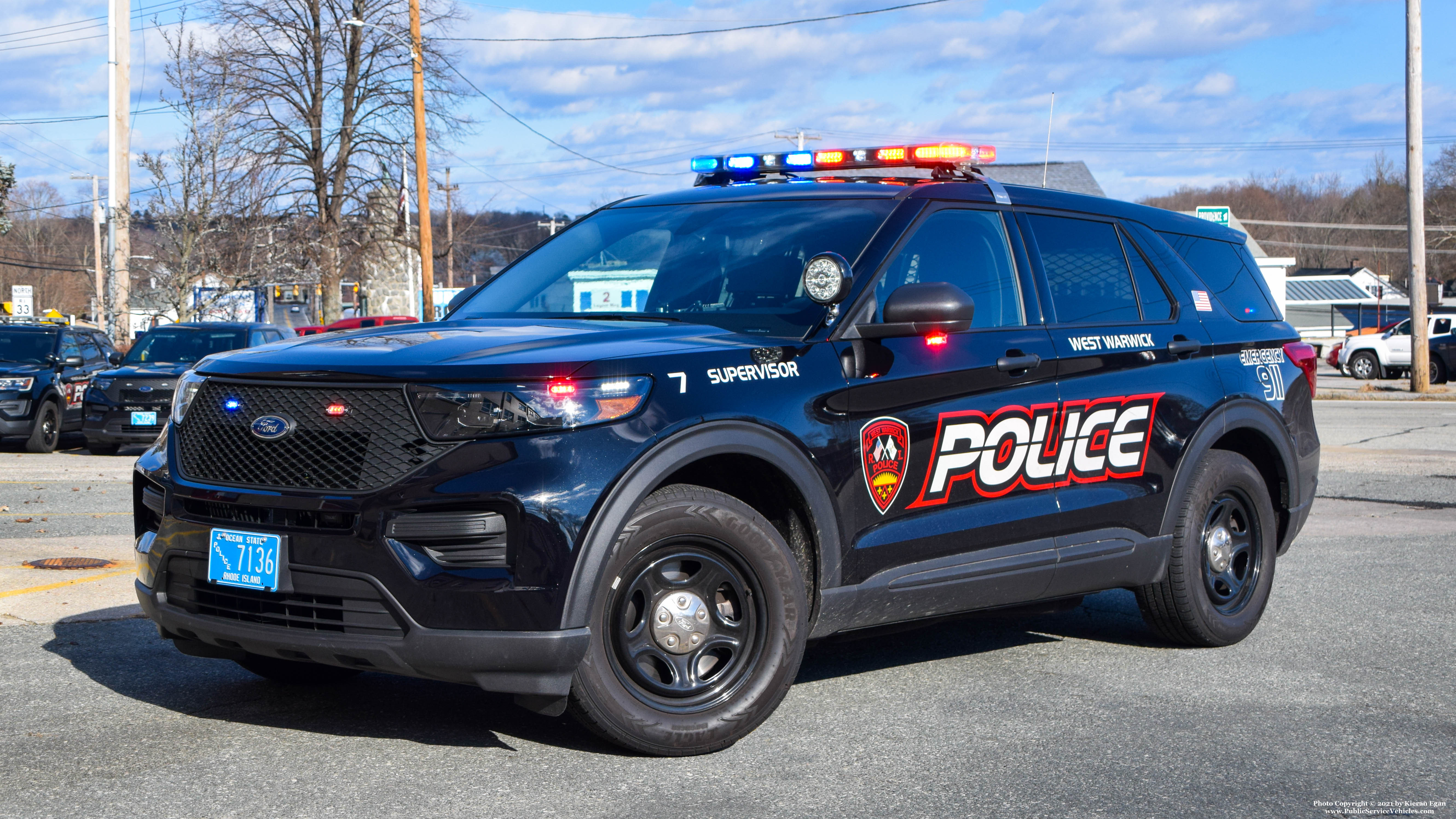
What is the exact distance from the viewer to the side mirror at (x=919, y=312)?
4.49 metres

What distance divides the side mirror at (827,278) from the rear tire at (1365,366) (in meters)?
34.5

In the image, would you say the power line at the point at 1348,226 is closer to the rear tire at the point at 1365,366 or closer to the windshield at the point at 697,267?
the rear tire at the point at 1365,366

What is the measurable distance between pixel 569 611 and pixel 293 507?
843mm

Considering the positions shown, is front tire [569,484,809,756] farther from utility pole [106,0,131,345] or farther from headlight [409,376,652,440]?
utility pole [106,0,131,345]

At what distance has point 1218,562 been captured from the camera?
6047mm

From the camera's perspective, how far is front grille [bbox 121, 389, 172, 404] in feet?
51.5

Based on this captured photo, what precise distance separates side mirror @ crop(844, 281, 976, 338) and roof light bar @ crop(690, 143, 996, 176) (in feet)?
3.02

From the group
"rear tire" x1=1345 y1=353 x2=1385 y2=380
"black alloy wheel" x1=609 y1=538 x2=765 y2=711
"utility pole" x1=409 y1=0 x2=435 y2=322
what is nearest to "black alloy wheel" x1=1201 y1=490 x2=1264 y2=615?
"black alloy wheel" x1=609 y1=538 x2=765 y2=711

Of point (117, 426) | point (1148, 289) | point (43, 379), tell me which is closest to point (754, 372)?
point (1148, 289)

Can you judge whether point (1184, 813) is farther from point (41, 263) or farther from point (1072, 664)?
point (41, 263)

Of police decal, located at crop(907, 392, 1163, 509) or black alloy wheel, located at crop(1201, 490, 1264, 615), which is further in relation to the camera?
black alloy wheel, located at crop(1201, 490, 1264, 615)

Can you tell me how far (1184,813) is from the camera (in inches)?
147

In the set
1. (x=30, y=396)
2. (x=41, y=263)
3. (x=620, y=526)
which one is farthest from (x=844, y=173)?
(x=41, y=263)

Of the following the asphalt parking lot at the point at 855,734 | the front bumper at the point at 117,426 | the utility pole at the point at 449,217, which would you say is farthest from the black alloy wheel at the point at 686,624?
the utility pole at the point at 449,217
